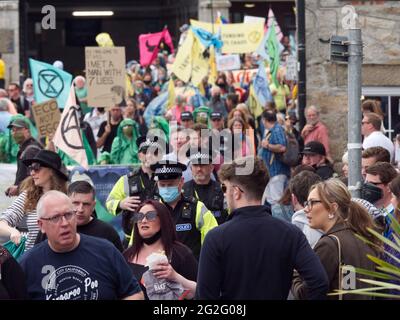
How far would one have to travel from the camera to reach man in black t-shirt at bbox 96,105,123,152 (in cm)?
1797

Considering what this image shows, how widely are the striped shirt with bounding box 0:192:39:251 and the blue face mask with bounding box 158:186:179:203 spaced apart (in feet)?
3.43

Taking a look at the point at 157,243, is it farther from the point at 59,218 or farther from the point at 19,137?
the point at 19,137

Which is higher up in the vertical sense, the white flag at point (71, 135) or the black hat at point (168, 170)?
the white flag at point (71, 135)

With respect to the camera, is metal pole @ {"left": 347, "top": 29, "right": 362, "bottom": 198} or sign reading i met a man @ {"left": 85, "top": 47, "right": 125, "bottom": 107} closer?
metal pole @ {"left": 347, "top": 29, "right": 362, "bottom": 198}

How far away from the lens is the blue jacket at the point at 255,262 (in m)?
6.85

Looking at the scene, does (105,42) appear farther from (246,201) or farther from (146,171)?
(246,201)

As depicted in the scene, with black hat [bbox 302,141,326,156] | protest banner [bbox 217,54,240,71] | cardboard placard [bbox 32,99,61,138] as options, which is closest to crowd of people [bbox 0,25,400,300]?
black hat [bbox 302,141,326,156]

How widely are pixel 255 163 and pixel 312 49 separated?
30.7ft

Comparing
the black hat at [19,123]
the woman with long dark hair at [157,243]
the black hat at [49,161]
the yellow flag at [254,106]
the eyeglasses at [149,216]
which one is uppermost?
the yellow flag at [254,106]

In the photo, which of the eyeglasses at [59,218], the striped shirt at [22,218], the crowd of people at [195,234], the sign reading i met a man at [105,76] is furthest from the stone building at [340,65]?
the eyeglasses at [59,218]

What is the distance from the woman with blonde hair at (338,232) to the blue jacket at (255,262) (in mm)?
205

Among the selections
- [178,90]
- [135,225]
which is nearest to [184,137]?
[135,225]

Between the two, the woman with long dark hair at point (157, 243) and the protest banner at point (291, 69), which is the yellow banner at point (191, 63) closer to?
the protest banner at point (291, 69)

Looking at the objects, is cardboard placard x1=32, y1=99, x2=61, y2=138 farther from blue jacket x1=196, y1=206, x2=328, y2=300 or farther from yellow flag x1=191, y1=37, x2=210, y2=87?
blue jacket x1=196, y1=206, x2=328, y2=300
